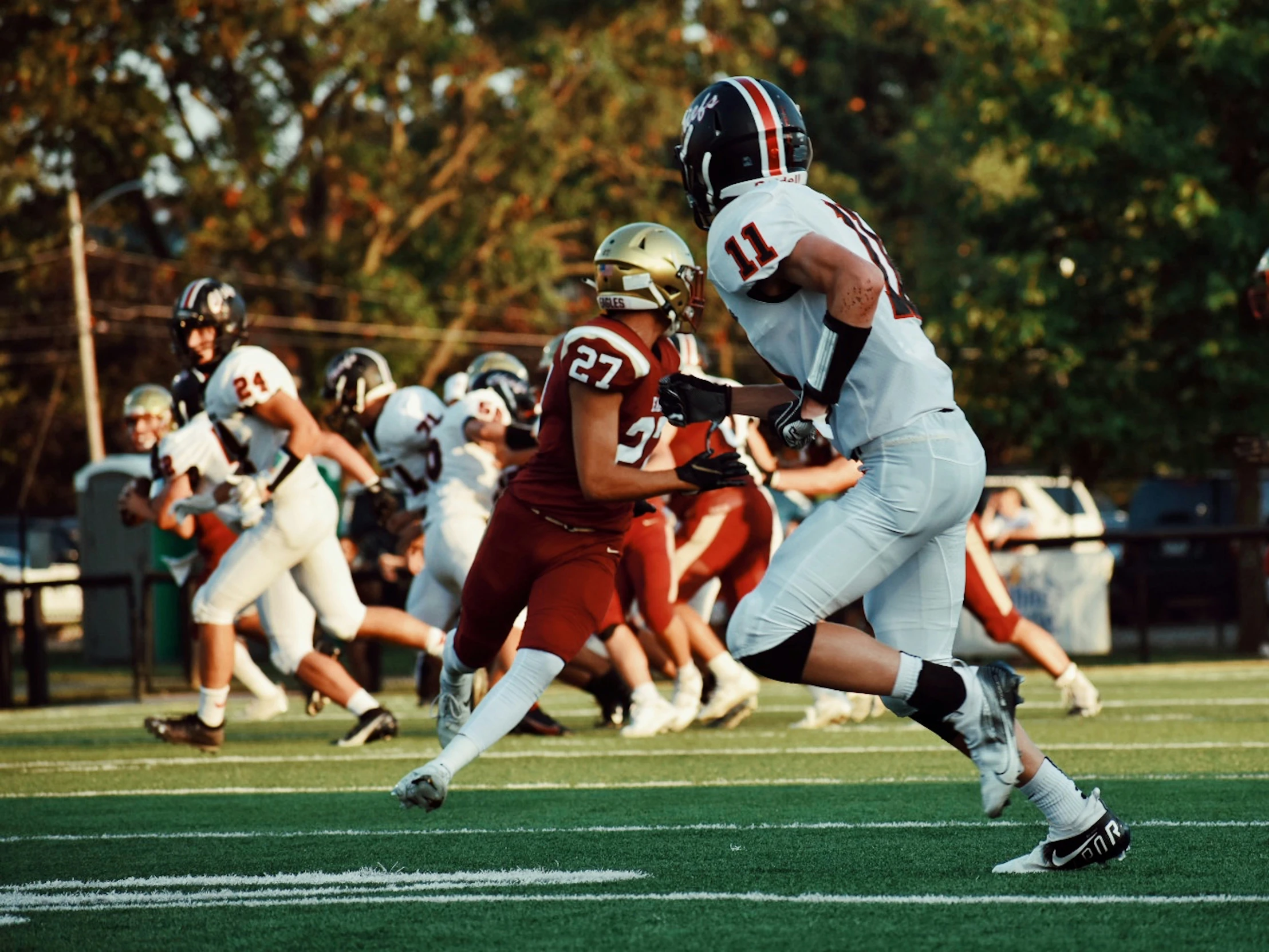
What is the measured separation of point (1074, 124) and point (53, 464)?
24376 mm

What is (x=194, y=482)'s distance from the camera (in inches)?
396

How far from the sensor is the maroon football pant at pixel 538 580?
19.9 feet

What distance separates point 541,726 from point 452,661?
3680mm

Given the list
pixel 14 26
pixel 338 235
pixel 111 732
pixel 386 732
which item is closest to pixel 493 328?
pixel 338 235


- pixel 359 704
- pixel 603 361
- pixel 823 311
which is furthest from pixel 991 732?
pixel 359 704

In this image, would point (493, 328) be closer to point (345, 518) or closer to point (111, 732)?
point (345, 518)

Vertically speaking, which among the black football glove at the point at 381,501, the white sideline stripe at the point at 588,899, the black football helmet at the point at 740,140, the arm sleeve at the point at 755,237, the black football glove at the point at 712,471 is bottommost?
the white sideline stripe at the point at 588,899

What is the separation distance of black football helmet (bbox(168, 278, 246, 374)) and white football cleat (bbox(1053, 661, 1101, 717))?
15.5 feet

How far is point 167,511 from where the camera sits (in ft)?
32.3

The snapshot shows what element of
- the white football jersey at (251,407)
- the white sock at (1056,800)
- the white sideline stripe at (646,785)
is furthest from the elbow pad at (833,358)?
the white football jersey at (251,407)

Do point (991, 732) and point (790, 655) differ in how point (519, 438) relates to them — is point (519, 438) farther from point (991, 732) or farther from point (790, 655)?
point (991, 732)

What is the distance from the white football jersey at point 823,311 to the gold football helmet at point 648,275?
138cm

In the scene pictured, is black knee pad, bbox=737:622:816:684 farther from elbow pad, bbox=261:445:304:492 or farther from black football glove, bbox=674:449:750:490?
elbow pad, bbox=261:445:304:492

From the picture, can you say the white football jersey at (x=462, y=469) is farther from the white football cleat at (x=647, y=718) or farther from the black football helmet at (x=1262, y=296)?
the black football helmet at (x=1262, y=296)
